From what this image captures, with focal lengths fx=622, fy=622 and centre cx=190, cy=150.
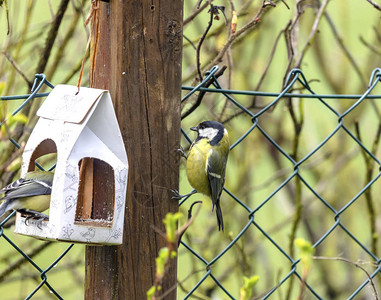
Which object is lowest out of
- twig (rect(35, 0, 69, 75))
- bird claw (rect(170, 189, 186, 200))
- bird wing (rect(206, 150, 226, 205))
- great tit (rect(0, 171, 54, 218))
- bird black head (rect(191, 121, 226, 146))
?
bird claw (rect(170, 189, 186, 200))

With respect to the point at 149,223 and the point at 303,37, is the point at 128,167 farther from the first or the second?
the point at 303,37

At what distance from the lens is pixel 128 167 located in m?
1.72

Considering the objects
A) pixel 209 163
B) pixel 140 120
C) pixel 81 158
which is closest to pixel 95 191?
pixel 81 158

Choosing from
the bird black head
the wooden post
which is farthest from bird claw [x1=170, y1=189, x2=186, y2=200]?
the bird black head

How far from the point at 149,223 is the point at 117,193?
0.14 m

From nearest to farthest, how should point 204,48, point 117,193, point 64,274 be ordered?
point 117,193 < point 204,48 < point 64,274

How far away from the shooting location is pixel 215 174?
2820 millimetres

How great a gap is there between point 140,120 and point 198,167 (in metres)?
1.09

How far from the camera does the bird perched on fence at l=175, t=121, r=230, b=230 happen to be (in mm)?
2744

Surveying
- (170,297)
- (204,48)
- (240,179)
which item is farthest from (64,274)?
(170,297)

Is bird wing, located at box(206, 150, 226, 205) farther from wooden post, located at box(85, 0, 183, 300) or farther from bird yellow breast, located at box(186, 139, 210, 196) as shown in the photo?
wooden post, located at box(85, 0, 183, 300)

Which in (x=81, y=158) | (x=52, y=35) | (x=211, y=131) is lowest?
(x=81, y=158)

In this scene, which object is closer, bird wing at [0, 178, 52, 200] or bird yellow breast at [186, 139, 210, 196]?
bird wing at [0, 178, 52, 200]

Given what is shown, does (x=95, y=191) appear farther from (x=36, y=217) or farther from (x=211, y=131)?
(x=211, y=131)
